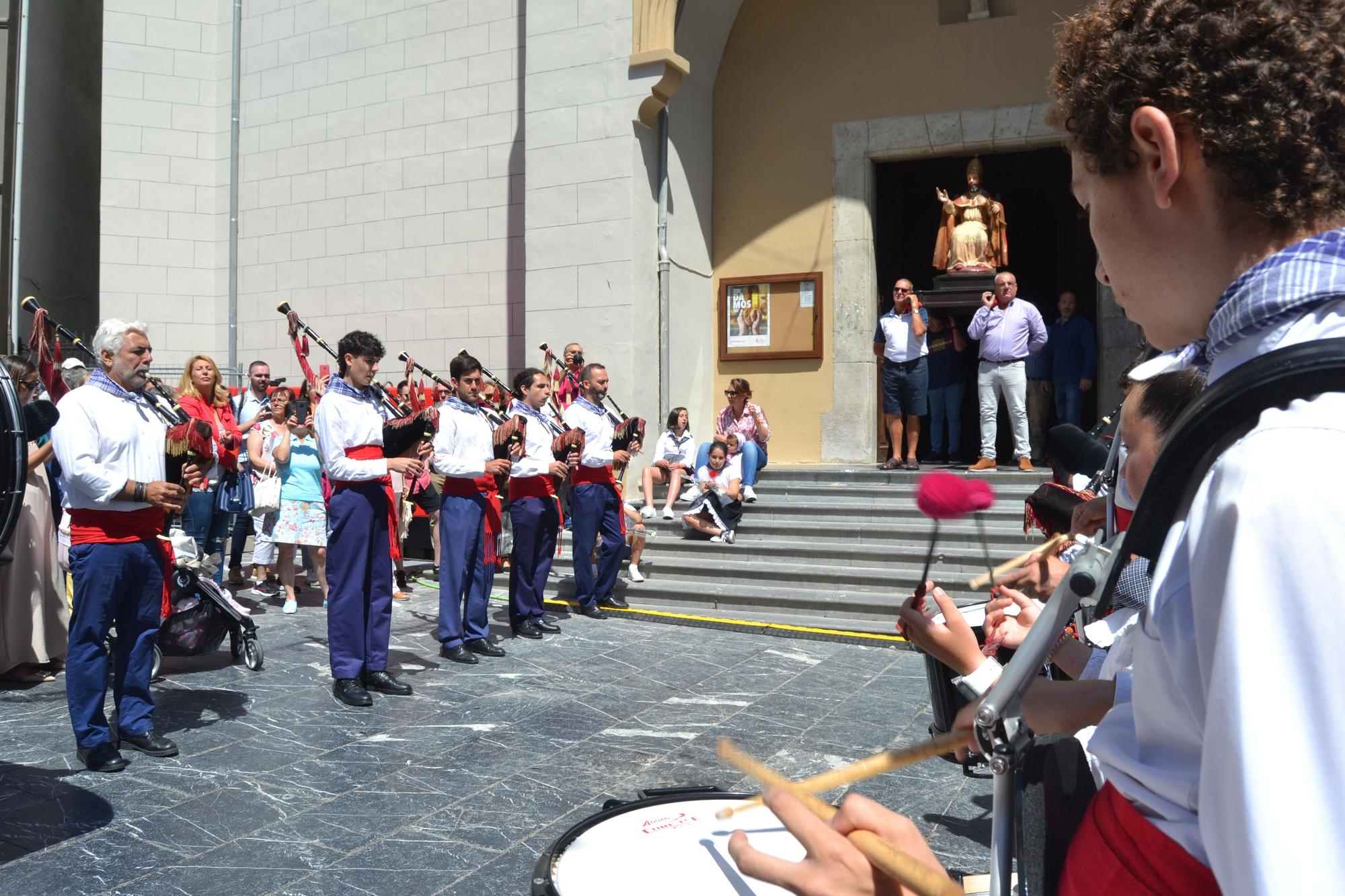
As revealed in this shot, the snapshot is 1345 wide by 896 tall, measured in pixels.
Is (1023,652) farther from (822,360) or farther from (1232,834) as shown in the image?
(822,360)

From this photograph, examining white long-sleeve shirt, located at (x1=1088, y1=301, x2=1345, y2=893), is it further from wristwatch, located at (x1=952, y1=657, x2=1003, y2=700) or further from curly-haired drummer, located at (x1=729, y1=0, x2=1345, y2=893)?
wristwatch, located at (x1=952, y1=657, x2=1003, y2=700)

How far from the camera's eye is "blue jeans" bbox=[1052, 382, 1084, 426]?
11.3m

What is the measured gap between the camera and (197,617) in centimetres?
642

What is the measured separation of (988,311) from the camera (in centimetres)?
1055

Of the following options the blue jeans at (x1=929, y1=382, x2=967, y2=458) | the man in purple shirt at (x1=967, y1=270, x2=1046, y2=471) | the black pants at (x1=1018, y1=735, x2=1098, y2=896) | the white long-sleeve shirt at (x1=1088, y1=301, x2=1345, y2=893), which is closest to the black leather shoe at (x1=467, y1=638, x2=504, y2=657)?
the man in purple shirt at (x1=967, y1=270, x2=1046, y2=471)

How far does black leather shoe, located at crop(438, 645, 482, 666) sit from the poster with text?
7167 mm

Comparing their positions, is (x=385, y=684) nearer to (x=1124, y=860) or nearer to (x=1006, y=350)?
(x=1124, y=860)

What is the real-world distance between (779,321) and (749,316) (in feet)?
1.36

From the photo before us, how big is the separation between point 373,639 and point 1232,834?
5973 mm

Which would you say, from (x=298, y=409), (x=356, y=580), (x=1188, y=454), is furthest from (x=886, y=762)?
(x=298, y=409)

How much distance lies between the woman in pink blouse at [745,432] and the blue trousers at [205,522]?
457cm

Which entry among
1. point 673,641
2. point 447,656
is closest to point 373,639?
point 447,656

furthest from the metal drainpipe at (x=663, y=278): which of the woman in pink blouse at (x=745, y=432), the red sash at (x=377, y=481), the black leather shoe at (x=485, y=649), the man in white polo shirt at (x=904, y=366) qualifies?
the red sash at (x=377, y=481)

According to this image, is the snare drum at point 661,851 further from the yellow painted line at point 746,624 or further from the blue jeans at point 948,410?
the blue jeans at point 948,410
